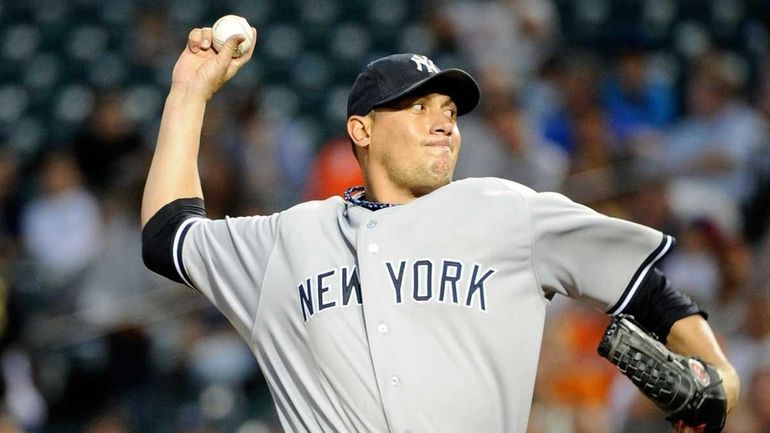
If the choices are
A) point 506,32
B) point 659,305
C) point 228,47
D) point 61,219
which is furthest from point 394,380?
point 506,32

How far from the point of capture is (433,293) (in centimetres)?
311

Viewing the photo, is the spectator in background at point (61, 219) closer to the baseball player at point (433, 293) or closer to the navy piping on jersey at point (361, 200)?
the navy piping on jersey at point (361, 200)

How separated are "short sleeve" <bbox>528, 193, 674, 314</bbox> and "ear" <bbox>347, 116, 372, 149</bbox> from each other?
55 cm

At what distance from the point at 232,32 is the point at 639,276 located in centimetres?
127

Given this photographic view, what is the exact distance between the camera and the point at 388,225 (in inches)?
128

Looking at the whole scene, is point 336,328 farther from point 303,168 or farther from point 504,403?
point 303,168

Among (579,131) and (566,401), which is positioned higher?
(579,131)

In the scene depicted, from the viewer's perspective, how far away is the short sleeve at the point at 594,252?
3102 mm

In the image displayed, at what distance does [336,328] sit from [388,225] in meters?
0.29

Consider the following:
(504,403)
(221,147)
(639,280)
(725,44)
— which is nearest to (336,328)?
(504,403)

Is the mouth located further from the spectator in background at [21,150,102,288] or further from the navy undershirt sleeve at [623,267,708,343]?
the spectator in background at [21,150,102,288]

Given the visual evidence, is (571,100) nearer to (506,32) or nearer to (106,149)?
(506,32)

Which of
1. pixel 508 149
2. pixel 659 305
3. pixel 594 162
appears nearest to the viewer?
pixel 659 305

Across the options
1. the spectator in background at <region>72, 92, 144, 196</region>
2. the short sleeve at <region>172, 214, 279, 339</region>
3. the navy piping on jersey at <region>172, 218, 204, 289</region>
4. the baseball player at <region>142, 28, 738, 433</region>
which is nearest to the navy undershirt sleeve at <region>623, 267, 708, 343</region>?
the baseball player at <region>142, 28, 738, 433</region>
